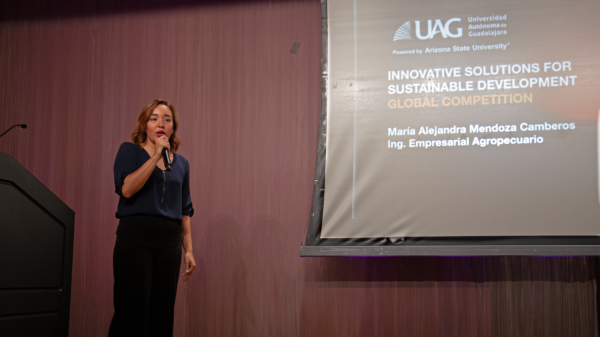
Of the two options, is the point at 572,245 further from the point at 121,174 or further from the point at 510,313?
the point at 121,174

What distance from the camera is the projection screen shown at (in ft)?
8.13

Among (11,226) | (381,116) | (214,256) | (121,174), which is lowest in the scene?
(214,256)

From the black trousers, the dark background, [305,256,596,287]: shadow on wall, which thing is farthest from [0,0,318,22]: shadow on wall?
[305,256,596,287]: shadow on wall

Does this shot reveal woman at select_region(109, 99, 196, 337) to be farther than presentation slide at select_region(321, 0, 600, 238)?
No

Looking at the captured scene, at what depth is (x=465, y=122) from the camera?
8.50 feet

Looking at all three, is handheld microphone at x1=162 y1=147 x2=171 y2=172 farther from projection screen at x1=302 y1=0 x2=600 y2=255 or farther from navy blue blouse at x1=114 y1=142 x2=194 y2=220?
projection screen at x1=302 y1=0 x2=600 y2=255

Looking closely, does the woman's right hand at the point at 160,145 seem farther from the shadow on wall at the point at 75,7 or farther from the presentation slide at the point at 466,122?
the shadow on wall at the point at 75,7

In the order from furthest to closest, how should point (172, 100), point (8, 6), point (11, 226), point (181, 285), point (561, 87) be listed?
point (8, 6) → point (172, 100) → point (181, 285) → point (561, 87) → point (11, 226)

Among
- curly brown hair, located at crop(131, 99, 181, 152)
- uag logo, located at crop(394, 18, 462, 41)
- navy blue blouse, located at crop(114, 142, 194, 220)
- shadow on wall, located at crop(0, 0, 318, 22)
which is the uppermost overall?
shadow on wall, located at crop(0, 0, 318, 22)

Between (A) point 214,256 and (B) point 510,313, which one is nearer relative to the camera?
(B) point 510,313

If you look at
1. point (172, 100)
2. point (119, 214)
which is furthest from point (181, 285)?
point (172, 100)

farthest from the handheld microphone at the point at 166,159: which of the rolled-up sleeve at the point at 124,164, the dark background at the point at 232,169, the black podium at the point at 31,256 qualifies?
the dark background at the point at 232,169

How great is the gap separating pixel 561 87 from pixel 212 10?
2.10 meters

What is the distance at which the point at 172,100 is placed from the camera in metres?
3.07
